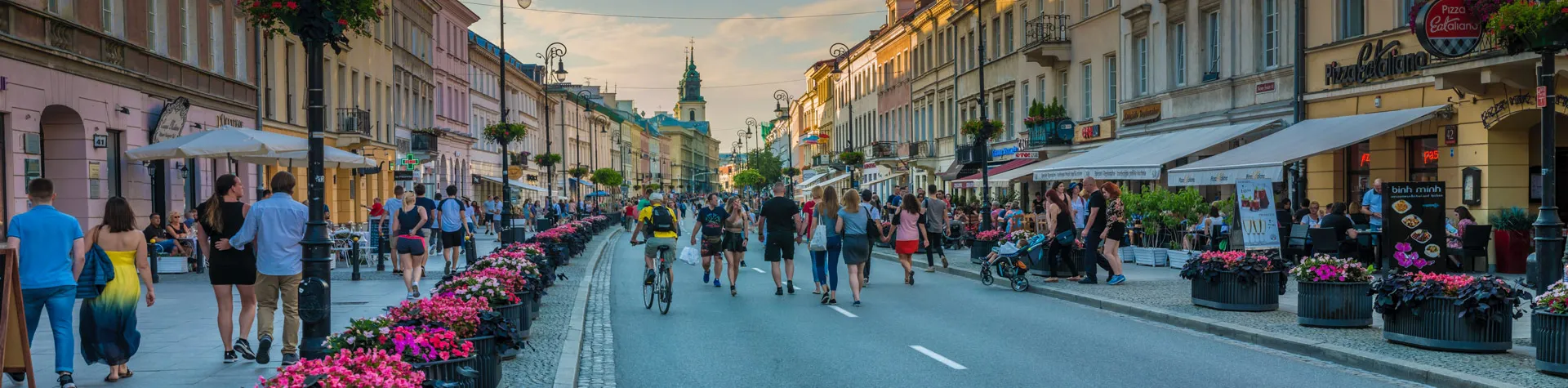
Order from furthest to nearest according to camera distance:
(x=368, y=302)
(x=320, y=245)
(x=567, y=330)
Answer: (x=368, y=302) → (x=567, y=330) → (x=320, y=245)

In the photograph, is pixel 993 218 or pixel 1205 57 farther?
pixel 993 218

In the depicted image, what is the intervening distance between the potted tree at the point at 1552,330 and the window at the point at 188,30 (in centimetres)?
2319

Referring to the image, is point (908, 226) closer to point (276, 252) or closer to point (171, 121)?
point (276, 252)

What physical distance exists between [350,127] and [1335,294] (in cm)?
3235

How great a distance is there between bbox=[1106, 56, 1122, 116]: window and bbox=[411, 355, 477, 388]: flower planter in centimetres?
2915

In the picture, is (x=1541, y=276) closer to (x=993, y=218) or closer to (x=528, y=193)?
(x=993, y=218)

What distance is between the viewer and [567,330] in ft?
40.7

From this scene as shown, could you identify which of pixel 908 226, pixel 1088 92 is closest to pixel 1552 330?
pixel 908 226

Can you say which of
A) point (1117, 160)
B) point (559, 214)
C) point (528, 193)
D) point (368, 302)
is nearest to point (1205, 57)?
point (1117, 160)

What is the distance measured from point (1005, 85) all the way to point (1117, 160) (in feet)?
55.4

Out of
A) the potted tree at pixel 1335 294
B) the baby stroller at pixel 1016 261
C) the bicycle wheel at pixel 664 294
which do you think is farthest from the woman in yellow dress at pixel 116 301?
the baby stroller at pixel 1016 261

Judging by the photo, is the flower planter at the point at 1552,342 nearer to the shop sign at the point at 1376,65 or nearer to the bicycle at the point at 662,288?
the bicycle at the point at 662,288

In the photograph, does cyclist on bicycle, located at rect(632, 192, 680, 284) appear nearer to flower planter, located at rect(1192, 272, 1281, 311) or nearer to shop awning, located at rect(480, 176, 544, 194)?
flower planter, located at rect(1192, 272, 1281, 311)

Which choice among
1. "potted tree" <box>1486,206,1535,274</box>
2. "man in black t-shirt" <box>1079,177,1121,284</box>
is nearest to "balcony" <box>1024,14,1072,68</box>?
"potted tree" <box>1486,206,1535,274</box>
